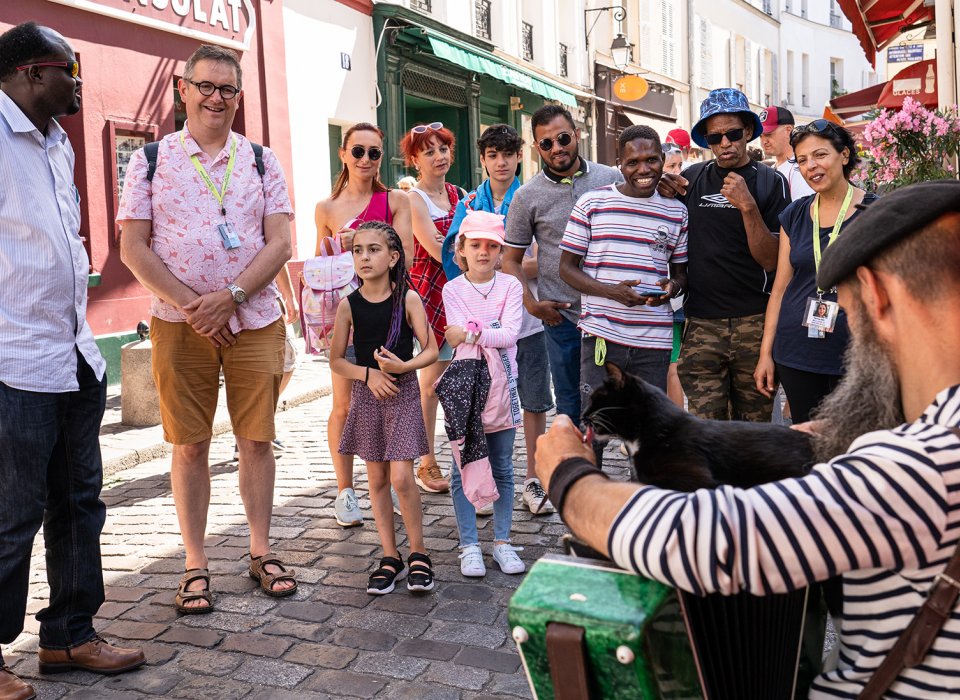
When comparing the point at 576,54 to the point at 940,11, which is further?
the point at 576,54

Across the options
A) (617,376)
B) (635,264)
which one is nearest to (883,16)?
(635,264)

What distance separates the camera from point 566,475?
172cm

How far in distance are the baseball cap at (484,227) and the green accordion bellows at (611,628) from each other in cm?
342

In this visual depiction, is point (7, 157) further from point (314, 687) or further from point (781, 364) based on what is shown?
point (781, 364)

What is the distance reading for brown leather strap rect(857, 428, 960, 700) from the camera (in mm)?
1405

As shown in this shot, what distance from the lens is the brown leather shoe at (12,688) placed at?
3.31 metres

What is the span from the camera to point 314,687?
11.3 ft

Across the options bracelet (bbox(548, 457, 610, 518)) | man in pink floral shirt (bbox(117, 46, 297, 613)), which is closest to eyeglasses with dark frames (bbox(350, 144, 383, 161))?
man in pink floral shirt (bbox(117, 46, 297, 613))

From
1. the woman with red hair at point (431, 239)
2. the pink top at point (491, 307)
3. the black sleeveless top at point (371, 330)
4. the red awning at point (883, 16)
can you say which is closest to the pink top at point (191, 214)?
the black sleeveless top at point (371, 330)

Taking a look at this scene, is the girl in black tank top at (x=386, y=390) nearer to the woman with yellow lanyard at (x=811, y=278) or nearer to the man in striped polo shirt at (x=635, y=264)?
the man in striped polo shirt at (x=635, y=264)

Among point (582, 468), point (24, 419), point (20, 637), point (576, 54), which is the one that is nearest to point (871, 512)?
point (582, 468)

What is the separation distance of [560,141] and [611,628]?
434cm

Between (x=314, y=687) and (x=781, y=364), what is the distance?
8.01 feet

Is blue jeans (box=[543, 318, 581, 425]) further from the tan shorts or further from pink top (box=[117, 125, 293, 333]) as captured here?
pink top (box=[117, 125, 293, 333])
